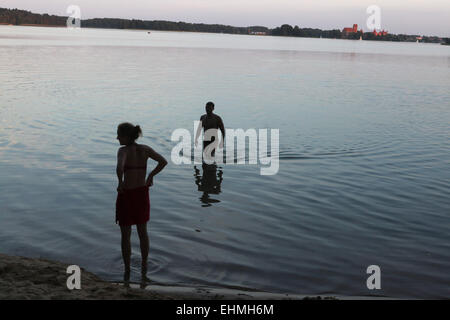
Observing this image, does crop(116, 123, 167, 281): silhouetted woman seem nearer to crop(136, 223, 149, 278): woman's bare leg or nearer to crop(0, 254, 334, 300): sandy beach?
crop(136, 223, 149, 278): woman's bare leg

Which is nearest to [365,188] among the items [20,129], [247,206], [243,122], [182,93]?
[247,206]

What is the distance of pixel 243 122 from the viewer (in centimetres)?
2019

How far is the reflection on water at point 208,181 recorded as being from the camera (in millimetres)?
10359

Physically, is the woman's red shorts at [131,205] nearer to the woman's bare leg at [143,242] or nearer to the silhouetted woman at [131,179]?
the silhouetted woman at [131,179]

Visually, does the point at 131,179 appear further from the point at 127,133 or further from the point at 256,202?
the point at 256,202

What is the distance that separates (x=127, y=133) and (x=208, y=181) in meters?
5.88

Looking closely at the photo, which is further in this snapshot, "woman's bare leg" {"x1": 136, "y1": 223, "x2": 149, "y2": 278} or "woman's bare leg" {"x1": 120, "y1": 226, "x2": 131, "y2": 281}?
"woman's bare leg" {"x1": 136, "y1": 223, "x2": 149, "y2": 278}

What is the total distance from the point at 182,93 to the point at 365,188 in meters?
19.2

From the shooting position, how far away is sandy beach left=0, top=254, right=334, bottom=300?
517cm

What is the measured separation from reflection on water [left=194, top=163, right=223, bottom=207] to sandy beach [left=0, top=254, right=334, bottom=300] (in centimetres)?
392

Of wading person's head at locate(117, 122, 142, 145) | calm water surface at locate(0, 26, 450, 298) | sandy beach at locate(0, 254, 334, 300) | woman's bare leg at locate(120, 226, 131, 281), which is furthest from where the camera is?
calm water surface at locate(0, 26, 450, 298)


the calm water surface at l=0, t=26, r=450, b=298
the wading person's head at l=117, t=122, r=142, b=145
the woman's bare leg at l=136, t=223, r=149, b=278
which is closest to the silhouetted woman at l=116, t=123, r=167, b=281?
the wading person's head at l=117, t=122, r=142, b=145
